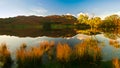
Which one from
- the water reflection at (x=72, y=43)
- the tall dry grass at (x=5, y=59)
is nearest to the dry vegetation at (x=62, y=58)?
the tall dry grass at (x=5, y=59)

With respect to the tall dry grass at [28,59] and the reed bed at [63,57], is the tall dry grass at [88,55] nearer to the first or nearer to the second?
the reed bed at [63,57]

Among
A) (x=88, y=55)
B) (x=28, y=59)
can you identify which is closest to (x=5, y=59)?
(x=28, y=59)

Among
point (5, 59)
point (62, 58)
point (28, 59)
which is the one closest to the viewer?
point (28, 59)

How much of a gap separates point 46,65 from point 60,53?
939mm

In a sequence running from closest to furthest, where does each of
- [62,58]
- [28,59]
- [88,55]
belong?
[28,59] < [62,58] < [88,55]

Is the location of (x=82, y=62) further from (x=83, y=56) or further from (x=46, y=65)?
(x=46, y=65)

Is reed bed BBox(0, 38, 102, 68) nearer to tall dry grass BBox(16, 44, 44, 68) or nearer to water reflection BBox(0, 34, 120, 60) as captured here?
tall dry grass BBox(16, 44, 44, 68)

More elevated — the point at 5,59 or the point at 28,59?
the point at 28,59

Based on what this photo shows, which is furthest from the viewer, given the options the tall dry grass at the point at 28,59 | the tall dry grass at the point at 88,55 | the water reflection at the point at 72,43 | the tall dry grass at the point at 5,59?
the water reflection at the point at 72,43

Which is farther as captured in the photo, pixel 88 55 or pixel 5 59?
pixel 5 59

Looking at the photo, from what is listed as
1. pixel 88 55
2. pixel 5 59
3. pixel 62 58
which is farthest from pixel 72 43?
pixel 62 58

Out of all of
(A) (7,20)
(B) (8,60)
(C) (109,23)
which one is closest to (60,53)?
(B) (8,60)

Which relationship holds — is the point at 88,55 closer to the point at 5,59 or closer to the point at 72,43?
the point at 5,59

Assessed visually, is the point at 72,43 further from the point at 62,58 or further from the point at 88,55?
the point at 62,58
